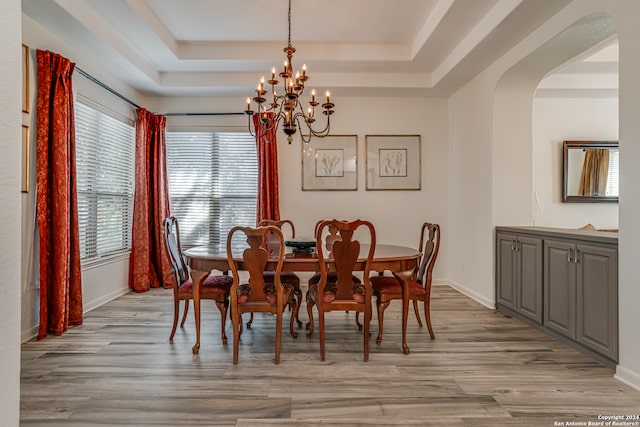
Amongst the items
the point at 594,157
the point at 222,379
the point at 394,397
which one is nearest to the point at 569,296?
the point at 394,397

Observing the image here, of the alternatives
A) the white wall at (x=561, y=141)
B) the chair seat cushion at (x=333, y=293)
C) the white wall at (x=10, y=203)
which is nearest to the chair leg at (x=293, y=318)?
the chair seat cushion at (x=333, y=293)

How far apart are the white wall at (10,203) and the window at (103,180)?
3.17 metres

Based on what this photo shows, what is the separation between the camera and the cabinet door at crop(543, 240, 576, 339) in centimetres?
272

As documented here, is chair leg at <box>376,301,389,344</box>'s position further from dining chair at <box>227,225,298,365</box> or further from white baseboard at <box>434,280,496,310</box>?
white baseboard at <box>434,280,496,310</box>

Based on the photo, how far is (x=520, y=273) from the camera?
3375mm

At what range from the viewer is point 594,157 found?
4.98 m

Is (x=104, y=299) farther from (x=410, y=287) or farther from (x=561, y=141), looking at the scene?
(x=561, y=141)

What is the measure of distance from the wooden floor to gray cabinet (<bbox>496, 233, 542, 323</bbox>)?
296mm

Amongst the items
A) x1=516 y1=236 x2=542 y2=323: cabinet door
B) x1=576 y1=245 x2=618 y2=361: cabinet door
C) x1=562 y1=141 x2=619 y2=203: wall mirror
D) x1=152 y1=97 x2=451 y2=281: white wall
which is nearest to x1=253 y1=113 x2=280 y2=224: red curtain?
x1=152 y1=97 x2=451 y2=281: white wall

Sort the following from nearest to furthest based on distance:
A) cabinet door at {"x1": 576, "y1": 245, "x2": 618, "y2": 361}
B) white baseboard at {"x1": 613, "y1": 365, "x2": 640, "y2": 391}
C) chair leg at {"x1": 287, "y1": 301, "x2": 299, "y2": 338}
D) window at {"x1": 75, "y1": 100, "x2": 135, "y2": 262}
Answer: white baseboard at {"x1": 613, "y1": 365, "x2": 640, "y2": 391} → cabinet door at {"x1": 576, "y1": 245, "x2": 618, "y2": 361} → chair leg at {"x1": 287, "y1": 301, "x2": 299, "y2": 338} → window at {"x1": 75, "y1": 100, "x2": 135, "y2": 262}

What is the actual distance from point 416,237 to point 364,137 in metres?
1.56

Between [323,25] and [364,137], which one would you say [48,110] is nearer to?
[323,25]

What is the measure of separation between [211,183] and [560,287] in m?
4.19

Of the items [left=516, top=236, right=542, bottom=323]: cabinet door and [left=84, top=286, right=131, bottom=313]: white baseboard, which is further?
[left=84, top=286, right=131, bottom=313]: white baseboard
